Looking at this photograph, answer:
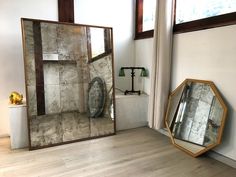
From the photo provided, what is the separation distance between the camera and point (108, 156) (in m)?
2.31

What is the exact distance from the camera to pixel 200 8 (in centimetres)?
246

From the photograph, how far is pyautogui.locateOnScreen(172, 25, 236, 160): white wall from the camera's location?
2082mm

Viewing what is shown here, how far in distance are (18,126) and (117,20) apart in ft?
7.54

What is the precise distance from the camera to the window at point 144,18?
3294mm

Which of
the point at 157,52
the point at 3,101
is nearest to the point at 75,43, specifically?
the point at 157,52

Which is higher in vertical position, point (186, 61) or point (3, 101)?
point (186, 61)

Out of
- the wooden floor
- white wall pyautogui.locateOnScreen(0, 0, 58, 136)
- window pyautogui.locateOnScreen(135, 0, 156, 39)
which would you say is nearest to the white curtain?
the wooden floor

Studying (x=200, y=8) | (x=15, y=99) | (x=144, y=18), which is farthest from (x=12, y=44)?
(x=200, y=8)

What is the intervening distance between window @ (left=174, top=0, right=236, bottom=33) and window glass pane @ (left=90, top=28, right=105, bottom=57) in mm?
1058

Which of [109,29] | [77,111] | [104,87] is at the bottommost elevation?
[77,111]

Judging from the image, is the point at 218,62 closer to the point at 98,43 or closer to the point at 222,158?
the point at 222,158

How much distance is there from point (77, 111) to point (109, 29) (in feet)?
4.24

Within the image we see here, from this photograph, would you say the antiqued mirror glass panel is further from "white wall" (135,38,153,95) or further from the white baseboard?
the white baseboard

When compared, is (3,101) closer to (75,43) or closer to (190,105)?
(75,43)
